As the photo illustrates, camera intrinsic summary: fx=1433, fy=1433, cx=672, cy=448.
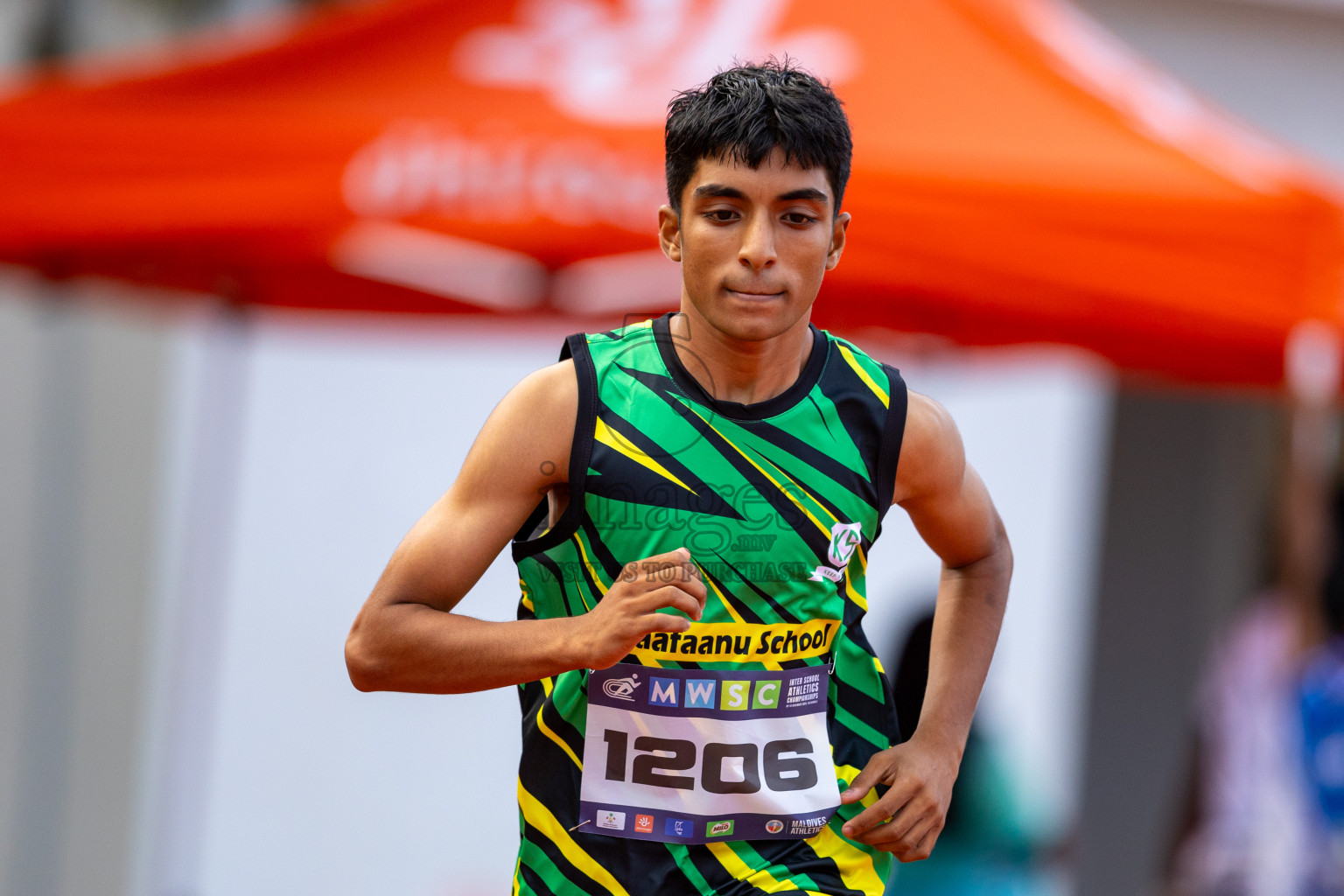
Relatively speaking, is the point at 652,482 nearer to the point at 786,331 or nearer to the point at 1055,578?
the point at 786,331

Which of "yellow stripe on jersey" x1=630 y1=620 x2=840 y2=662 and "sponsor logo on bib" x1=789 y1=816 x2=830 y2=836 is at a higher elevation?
"yellow stripe on jersey" x1=630 y1=620 x2=840 y2=662

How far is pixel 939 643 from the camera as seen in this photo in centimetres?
97

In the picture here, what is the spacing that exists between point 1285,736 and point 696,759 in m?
3.33

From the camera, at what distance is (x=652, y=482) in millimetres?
867

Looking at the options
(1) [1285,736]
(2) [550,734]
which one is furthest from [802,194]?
(1) [1285,736]

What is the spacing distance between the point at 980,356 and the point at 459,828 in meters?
2.00

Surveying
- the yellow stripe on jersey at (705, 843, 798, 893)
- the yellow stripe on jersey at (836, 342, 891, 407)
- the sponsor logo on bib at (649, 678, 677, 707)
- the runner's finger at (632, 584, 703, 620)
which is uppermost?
the yellow stripe on jersey at (836, 342, 891, 407)

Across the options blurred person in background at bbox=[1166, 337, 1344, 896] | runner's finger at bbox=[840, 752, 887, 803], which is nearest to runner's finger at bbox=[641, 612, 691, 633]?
runner's finger at bbox=[840, 752, 887, 803]

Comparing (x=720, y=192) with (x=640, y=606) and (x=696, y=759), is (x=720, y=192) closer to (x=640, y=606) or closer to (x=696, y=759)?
(x=640, y=606)

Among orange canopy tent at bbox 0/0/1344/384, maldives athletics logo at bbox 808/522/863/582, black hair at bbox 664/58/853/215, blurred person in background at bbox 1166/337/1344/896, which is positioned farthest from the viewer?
blurred person in background at bbox 1166/337/1344/896

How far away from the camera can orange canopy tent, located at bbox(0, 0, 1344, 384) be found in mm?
2631

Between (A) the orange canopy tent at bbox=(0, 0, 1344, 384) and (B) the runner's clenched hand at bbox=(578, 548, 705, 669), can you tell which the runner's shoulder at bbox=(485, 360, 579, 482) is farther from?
(A) the orange canopy tent at bbox=(0, 0, 1344, 384)

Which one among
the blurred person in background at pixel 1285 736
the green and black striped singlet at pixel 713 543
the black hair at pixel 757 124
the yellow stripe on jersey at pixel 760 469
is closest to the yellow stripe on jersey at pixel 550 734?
the green and black striped singlet at pixel 713 543

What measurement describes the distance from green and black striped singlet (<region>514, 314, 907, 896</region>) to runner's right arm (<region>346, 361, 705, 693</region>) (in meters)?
0.02
